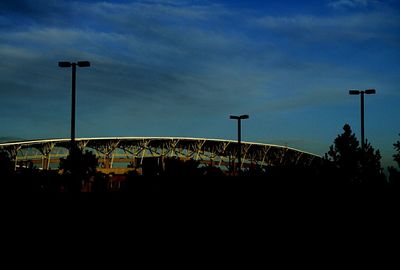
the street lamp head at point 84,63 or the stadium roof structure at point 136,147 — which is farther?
the stadium roof structure at point 136,147

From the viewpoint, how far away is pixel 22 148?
107m

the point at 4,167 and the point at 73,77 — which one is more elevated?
the point at 73,77

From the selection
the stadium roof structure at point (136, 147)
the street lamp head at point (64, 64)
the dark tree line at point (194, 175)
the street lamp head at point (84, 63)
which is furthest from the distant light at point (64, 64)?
the stadium roof structure at point (136, 147)

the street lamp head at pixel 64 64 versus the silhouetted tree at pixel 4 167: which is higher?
the street lamp head at pixel 64 64

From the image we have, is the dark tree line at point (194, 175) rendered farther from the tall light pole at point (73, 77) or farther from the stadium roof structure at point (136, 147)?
the stadium roof structure at point (136, 147)

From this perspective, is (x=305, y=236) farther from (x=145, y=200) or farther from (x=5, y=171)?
(x=5, y=171)

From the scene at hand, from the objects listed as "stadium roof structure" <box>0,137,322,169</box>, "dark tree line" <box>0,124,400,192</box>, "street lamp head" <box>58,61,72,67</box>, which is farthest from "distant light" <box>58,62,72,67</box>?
"stadium roof structure" <box>0,137,322,169</box>

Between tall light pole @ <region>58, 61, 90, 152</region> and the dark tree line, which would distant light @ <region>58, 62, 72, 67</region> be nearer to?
tall light pole @ <region>58, 61, 90, 152</region>

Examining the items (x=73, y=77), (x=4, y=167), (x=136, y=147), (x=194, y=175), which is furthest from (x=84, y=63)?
(x=136, y=147)

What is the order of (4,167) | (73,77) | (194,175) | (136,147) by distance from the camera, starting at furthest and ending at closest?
(136,147) < (4,167) < (73,77) < (194,175)

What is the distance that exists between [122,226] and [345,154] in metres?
34.8

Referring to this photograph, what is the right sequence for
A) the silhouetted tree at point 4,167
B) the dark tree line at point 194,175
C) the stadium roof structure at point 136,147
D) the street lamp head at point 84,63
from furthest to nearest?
1. the stadium roof structure at point 136,147
2. the street lamp head at point 84,63
3. the silhouetted tree at point 4,167
4. the dark tree line at point 194,175

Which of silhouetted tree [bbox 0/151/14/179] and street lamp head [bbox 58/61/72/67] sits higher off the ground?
street lamp head [bbox 58/61/72/67]

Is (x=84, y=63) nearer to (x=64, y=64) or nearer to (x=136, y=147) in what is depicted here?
(x=64, y=64)
